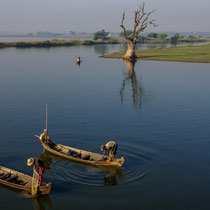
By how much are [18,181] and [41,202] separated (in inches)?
121

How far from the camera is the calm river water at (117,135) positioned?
2245 centimetres

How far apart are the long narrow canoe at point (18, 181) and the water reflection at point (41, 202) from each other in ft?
1.28

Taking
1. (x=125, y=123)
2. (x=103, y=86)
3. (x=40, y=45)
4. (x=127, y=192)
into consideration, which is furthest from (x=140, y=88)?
(x=40, y=45)

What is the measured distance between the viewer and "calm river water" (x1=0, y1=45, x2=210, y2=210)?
73.7 ft

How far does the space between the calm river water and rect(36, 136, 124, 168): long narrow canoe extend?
642mm

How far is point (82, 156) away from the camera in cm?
2800

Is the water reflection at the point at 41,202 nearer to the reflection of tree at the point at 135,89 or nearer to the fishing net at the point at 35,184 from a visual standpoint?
the fishing net at the point at 35,184

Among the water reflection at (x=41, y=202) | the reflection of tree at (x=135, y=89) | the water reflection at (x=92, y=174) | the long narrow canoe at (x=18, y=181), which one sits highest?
the reflection of tree at (x=135, y=89)

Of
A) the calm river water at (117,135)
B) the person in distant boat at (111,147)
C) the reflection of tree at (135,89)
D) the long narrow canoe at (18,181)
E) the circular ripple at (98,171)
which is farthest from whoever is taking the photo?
the reflection of tree at (135,89)

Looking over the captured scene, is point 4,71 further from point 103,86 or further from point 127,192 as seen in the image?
point 127,192

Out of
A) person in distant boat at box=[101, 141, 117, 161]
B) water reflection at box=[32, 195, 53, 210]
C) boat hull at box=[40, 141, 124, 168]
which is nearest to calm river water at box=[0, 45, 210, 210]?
water reflection at box=[32, 195, 53, 210]

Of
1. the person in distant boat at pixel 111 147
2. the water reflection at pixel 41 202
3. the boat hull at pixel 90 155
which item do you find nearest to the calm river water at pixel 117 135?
the water reflection at pixel 41 202

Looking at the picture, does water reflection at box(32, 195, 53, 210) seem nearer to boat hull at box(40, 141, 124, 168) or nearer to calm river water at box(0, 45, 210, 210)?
calm river water at box(0, 45, 210, 210)

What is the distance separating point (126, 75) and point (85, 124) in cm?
3859
